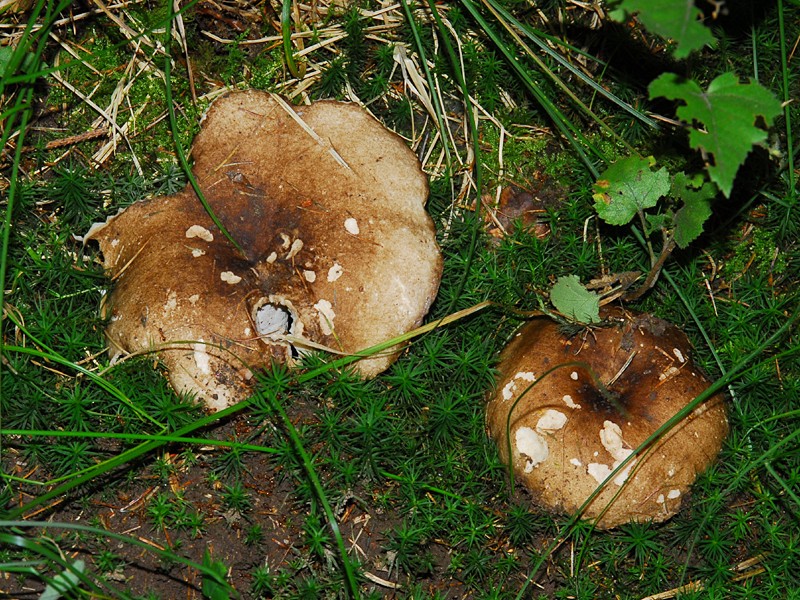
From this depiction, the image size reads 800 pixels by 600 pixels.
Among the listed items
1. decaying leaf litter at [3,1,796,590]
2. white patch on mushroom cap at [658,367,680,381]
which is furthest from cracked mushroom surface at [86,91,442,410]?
white patch on mushroom cap at [658,367,680,381]

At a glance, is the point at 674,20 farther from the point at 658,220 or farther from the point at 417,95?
the point at 417,95

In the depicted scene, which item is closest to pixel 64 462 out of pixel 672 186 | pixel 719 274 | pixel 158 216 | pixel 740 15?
pixel 158 216

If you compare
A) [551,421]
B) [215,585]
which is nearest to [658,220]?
[551,421]

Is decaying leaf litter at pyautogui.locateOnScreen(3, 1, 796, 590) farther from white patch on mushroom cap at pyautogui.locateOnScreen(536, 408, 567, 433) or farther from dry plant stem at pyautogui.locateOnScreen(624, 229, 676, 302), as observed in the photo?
white patch on mushroom cap at pyautogui.locateOnScreen(536, 408, 567, 433)

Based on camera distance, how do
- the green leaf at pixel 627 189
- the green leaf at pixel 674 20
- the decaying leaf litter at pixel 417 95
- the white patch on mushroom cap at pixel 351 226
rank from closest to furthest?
1. the green leaf at pixel 674 20
2. the white patch on mushroom cap at pixel 351 226
3. the green leaf at pixel 627 189
4. the decaying leaf litter at pixel 417 95

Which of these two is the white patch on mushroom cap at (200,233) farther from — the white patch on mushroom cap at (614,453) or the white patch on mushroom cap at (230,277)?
the white patch on mushroom cap at (614,453)

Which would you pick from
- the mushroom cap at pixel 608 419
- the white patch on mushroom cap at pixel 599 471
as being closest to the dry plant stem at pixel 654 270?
the mushroom cap at pixel 608 419

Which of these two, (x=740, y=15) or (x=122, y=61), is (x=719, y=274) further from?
(x=122, y=61)
